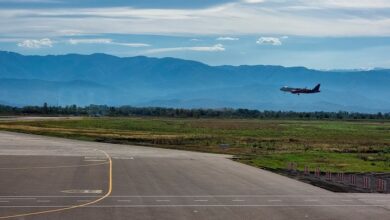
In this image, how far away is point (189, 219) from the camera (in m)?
25.8

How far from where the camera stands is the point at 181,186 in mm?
36781

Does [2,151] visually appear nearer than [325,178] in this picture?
No

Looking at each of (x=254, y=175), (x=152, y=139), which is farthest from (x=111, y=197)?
(x=152, y=139)

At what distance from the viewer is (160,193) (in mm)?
33531

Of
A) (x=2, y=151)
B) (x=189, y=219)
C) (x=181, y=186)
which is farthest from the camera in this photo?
(x=2, y=151)

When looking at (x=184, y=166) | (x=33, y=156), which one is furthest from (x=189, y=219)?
(x=33, y=156)

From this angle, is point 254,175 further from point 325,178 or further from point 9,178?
point 9,178

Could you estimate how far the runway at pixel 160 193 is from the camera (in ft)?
89.8

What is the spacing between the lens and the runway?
27375 millimetres

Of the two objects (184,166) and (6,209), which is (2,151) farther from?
(6,209)

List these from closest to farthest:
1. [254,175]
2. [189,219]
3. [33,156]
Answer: [189,219]
[254,175]
[33,156]

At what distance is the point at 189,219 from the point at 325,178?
69.2ft

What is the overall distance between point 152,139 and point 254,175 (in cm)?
4802

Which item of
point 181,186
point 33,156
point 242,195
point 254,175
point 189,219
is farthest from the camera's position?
point 33,156
